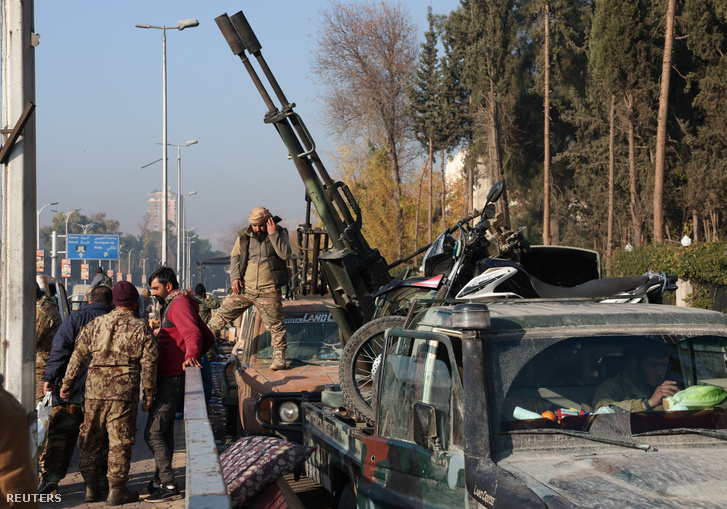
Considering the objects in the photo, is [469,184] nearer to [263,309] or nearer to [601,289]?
[263,309]

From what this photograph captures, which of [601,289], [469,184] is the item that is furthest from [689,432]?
[469,184]

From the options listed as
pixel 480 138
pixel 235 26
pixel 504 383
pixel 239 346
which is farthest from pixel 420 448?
pixel 480 138

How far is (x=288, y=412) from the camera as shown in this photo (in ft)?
22.5

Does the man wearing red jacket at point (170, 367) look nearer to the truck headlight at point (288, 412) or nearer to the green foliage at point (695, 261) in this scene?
the truck headlight at point (288, 412)

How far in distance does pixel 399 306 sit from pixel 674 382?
10.8 ft

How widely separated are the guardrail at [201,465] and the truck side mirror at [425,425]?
0.89 m

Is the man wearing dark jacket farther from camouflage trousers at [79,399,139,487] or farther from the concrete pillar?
the concrete pillar

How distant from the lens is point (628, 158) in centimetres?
4284

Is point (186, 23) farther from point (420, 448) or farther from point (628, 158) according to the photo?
point (420, 448)

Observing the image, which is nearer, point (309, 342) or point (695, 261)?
point (309, 342)

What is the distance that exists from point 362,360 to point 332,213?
2.77 meters

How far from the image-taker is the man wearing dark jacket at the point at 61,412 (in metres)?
7.04

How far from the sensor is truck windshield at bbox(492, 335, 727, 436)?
3.65m

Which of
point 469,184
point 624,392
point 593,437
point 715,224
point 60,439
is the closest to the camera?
point 593,437
